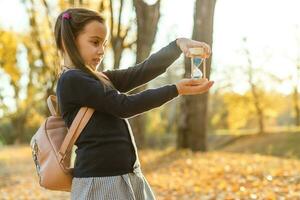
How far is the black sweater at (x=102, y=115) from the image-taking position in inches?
97.8

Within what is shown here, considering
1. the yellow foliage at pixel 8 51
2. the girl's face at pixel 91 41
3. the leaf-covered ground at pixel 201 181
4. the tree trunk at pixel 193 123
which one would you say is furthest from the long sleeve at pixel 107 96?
the yellow foliage at pixel 8 51

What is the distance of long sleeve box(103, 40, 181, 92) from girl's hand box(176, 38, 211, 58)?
0.33 feet

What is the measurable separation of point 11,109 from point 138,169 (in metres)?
38.5

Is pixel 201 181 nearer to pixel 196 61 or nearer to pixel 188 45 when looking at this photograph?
pixel 188 45

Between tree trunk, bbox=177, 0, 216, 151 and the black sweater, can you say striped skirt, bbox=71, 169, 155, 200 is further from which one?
tree trunk, bbox=177, 0, 216, 151

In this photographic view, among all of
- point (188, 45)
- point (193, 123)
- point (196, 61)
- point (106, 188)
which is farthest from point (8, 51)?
point (196, 61)

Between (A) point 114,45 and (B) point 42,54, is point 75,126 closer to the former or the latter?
(A) point 114,45

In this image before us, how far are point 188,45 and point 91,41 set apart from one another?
0.47 m

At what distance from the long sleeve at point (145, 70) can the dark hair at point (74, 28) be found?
28cm

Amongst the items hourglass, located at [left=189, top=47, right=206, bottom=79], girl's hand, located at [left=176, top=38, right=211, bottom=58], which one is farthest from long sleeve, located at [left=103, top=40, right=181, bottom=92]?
hourglass, located at [left=189, top=47, right=206, bottom=79]

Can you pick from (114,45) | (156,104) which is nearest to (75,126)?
(156,104)

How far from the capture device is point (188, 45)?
271 cm

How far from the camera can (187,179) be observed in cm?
952

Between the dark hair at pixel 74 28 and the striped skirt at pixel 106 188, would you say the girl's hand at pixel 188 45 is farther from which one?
the striped skirt at pixel 106 188
